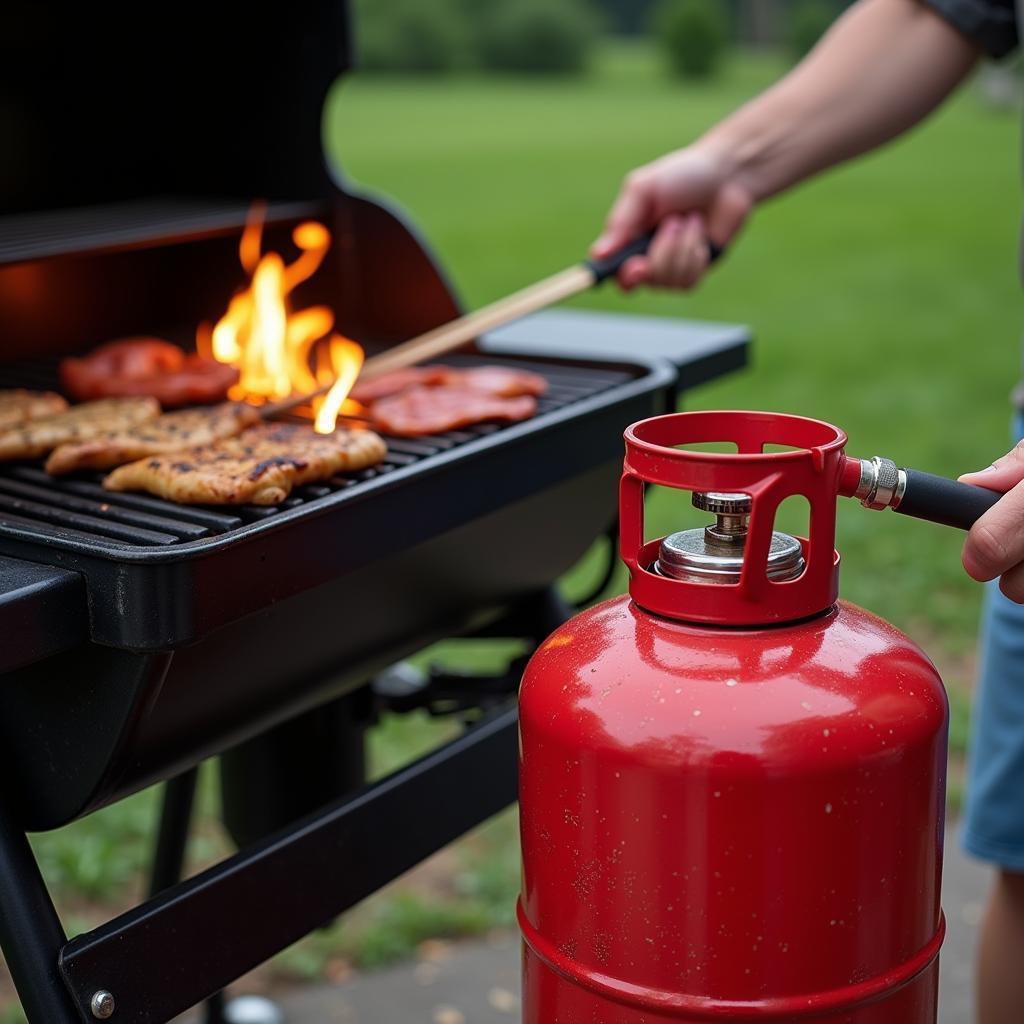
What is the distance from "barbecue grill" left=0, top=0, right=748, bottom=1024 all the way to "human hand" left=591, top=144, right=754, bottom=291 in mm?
139

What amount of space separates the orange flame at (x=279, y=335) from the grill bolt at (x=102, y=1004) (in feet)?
2.64

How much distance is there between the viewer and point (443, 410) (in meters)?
1.92

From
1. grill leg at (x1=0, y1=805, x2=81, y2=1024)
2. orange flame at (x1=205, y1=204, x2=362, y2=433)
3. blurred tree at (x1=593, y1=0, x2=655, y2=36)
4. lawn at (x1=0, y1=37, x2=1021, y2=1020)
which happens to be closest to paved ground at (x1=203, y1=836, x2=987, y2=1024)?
lawn at (x1=0, y1=37, x2=1021, y2=1020)

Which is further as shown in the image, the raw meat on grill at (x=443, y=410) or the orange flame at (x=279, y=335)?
the orange flame at (x=279, y=335)

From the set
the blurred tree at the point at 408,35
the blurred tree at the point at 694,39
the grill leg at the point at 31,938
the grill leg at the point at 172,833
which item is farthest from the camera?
the blurred tree at the point at 694,39

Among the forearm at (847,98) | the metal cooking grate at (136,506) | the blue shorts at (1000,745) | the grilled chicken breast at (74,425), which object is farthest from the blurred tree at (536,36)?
the metal cooking grate at (136,506)

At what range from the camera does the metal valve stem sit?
4.07 ft

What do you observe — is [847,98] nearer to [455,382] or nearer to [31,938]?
[455,382]

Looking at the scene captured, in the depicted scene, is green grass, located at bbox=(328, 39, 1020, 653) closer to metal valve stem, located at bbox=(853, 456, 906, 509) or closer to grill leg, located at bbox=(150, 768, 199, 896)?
grill leg, located at bbox=(150, 768, 199, 896)

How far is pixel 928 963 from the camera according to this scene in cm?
125

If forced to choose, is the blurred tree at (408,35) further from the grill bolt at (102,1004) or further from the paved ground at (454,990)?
the grill bolt at (102,1004)

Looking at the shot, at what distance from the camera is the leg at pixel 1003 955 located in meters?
2.11

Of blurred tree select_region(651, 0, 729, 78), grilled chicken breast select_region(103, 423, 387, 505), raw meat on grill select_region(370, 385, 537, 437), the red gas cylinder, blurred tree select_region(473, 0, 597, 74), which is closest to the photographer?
the red gas cylinder

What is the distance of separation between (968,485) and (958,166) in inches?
648
